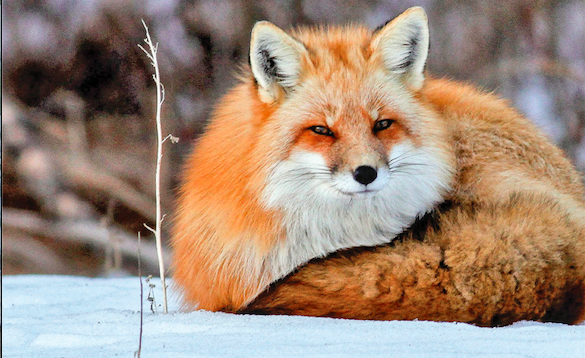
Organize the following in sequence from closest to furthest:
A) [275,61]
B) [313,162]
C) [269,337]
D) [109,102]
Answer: [269,337]
[313,162]
[275,61]
[109,102]

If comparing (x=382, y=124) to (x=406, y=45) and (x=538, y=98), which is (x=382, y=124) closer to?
(x=406, y=45)

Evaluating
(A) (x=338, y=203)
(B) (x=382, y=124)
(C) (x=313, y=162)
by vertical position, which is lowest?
Result: (A) (x=338, y=203)

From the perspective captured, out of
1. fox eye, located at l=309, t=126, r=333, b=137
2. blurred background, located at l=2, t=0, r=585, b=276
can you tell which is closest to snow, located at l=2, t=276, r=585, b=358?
fox eye, located at l=309, t=126, r=333, b=137

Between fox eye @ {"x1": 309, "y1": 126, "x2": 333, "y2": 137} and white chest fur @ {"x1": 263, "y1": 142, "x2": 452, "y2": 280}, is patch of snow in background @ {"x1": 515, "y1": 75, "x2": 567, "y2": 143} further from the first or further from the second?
fox eye @ {"x1": 309, "y1": 126, "x2": 333, "y2": 137}

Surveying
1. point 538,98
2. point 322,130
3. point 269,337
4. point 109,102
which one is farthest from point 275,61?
point 538,98

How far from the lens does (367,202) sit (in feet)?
7.18

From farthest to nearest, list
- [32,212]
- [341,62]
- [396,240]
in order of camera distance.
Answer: [32,212], [341,62], [396,240]

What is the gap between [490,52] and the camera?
18.1 ft

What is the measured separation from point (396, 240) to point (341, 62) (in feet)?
2.11

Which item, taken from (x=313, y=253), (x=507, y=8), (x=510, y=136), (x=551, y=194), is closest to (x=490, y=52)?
(x=507, y=8)

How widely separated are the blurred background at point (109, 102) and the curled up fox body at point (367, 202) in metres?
2.84

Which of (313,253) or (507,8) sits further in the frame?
(507,8)

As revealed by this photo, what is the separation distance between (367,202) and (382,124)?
10.5 inches

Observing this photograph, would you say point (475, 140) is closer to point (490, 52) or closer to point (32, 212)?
point (490, 52)
